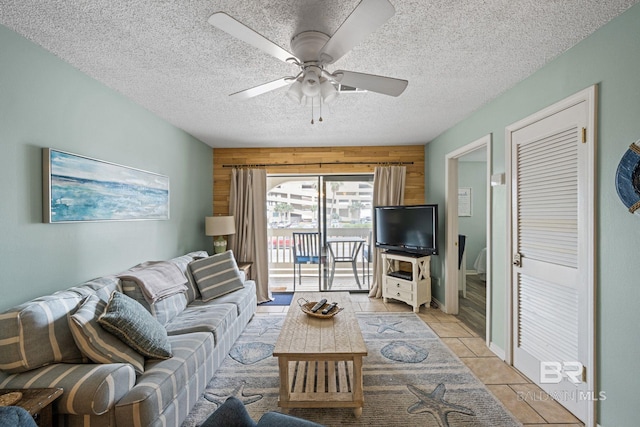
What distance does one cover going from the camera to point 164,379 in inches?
65.4

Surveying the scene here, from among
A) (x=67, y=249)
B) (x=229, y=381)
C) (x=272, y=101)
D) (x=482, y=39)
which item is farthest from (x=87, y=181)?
(x=482, y=39)

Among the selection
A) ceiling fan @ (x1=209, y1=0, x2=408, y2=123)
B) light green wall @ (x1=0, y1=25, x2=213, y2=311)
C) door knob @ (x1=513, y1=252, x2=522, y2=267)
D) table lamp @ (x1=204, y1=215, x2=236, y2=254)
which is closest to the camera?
ceiling fan @ (x1=209, y1=0, x2=408, y2=123)

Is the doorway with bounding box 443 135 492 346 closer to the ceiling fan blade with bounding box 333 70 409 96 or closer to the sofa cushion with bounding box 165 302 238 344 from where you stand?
the ceiling fan blade with bounding box 333 70 409 96

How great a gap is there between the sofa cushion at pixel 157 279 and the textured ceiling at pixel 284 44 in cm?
157

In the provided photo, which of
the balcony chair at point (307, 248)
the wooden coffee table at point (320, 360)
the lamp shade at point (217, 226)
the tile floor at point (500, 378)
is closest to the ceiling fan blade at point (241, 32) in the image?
the wooden coffee table at point (320, 360)

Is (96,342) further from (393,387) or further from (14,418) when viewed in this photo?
(393,387)

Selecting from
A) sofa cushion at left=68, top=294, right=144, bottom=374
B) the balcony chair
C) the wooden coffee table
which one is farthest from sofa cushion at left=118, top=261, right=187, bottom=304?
the balcony chair

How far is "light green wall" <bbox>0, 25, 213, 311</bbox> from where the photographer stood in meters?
1.70

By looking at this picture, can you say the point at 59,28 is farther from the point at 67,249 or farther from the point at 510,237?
the point at 510,237

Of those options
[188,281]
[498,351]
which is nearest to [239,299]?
[188,281]

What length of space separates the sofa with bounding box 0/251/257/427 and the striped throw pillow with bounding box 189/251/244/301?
701 millimetres

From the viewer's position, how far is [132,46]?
1864 millimetres

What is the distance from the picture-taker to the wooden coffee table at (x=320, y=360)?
192 centimetres

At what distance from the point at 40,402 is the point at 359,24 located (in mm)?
2181
